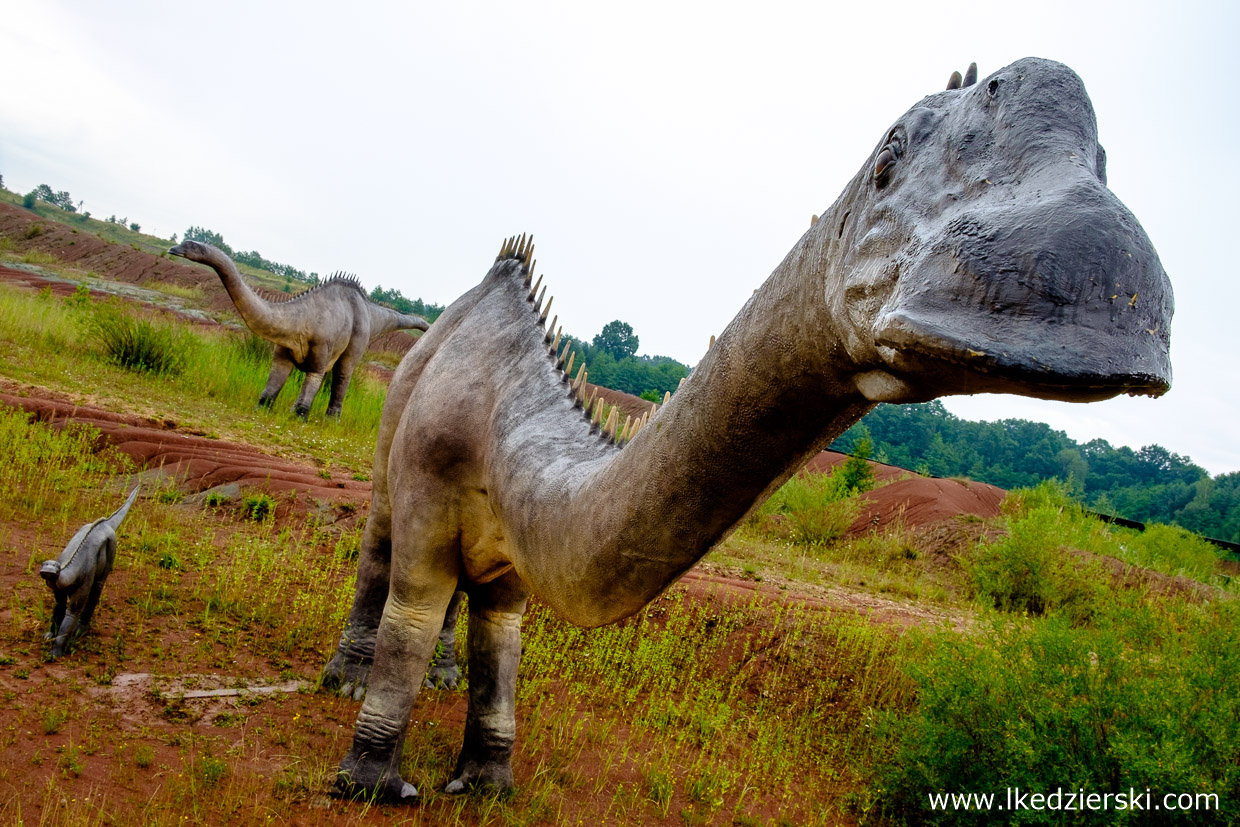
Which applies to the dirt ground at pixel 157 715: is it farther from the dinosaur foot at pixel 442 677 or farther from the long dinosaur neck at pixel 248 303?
the long dinosaur neck at pixel 248 303

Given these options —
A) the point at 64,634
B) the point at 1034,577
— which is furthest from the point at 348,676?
the point at 1034,577

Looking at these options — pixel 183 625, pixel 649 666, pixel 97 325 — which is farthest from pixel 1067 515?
pixel 97 325

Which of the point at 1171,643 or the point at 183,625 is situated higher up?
the point at 1171,643

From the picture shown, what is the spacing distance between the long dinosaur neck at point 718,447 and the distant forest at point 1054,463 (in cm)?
3272

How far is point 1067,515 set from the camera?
14.1m

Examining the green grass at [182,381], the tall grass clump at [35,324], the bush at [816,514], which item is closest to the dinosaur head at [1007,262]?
the green grass at [182,381]

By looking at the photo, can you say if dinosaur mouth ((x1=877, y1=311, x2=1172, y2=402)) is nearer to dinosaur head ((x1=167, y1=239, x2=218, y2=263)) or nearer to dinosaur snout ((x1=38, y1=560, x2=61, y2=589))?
dinosaur snout ((x1=38, y1=560, x2=61, y2=589))

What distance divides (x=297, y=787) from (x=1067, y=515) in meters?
14.8

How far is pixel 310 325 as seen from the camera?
1115 centimetres

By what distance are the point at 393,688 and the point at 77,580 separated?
5.65 ft

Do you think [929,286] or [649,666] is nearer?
[929,286]

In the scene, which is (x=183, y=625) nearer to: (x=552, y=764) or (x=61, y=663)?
(x=61, y=663)

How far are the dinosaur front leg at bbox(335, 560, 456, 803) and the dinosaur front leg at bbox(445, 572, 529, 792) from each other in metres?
0.25

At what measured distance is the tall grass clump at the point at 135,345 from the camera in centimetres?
1161
